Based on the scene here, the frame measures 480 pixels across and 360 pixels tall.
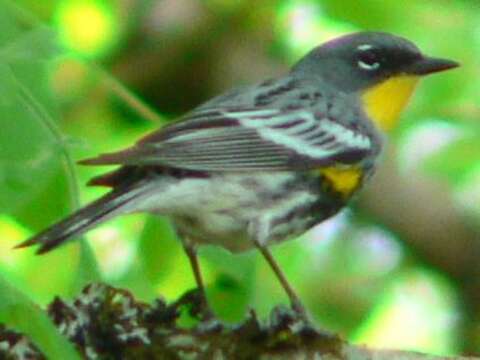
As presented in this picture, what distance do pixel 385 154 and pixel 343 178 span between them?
0.87m

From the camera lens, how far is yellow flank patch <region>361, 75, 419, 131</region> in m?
5.71

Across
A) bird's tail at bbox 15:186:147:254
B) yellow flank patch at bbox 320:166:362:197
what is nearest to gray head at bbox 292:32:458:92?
yellow flank patch at bbox 320:166:362:197

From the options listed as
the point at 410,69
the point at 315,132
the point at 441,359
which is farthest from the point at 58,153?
the point at 410,69

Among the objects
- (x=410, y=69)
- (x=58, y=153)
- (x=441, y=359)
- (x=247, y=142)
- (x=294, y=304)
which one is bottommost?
(x=441, y=359)

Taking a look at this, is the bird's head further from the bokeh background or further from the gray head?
the bokeh background

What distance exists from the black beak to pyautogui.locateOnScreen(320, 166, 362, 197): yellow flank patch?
2.38ft

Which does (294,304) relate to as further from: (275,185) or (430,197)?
(430,197)

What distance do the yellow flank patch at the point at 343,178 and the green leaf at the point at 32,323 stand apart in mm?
2115

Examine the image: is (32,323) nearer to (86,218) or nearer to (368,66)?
(86,218)

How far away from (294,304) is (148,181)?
0.56 metres

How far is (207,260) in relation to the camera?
4418 millimetres

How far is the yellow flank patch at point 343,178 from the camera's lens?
5.00m

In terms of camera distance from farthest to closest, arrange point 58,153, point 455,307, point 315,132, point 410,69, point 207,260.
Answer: point 455,307
point 410,69
point 315,132
point 207,260
point 58,153

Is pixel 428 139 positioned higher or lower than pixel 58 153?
higher
